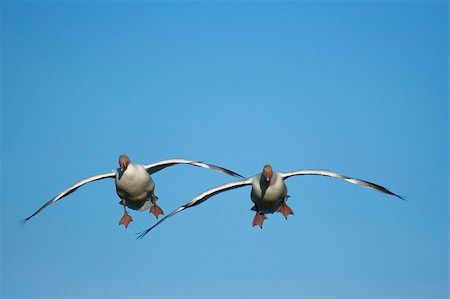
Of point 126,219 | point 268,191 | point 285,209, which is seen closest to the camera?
point 268,191

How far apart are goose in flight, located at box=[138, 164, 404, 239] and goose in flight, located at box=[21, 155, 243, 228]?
2.14 metres

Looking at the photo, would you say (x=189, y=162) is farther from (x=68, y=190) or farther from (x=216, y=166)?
(x=68, y=190)

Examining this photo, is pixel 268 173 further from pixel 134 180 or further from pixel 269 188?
pixel 134 180

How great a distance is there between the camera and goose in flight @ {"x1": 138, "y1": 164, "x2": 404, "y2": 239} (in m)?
39.8

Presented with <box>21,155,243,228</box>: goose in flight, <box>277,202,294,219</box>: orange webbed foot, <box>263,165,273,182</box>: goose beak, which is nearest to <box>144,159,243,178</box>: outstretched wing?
<box>21,155,243,228</box>: goose in flight

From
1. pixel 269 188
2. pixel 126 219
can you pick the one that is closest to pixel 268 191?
pixel 269 188

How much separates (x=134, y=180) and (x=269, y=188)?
17.2 feet

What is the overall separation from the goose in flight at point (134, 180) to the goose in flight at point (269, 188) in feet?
7.01

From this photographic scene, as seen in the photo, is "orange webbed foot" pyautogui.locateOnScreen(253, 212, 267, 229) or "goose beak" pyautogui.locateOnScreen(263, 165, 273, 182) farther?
"orange webbed foot" pyautogui.locateOnScreen(253, 212, 267, 229)

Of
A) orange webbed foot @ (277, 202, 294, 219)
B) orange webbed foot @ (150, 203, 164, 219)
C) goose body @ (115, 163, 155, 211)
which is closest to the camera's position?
orange webbed foot @ (277, 202, 294, 219)

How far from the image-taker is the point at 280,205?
41.3 m

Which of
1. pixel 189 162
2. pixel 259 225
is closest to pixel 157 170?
pixel 189 162

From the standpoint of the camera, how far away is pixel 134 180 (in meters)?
42.4

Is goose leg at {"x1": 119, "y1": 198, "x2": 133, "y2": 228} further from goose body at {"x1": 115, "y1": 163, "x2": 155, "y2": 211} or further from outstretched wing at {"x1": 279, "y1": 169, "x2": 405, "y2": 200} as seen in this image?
outstretched wing at {"x1": 279, "y1": 169, "x2": 405, "y2": 200}
